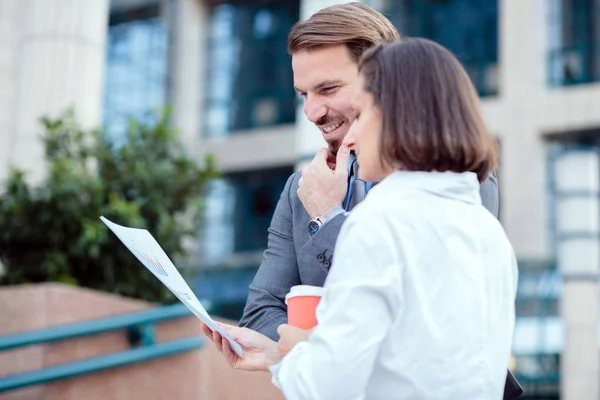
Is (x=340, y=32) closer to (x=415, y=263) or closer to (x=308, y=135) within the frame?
(x=415, y=263)

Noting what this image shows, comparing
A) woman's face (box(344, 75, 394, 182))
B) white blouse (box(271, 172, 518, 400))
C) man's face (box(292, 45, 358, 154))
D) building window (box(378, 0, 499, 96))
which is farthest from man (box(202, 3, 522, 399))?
building window (box(378, 0, 499, 96))

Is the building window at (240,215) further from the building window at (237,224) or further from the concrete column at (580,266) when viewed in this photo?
the concrete column at (580,266)

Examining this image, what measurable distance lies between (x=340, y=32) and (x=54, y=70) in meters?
8.28

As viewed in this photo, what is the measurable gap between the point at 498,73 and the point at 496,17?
5.17 ft

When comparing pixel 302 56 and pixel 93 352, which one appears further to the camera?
pixel 93 352

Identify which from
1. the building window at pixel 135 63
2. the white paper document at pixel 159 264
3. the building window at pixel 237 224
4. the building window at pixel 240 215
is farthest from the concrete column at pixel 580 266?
the building window at pixel 135 63

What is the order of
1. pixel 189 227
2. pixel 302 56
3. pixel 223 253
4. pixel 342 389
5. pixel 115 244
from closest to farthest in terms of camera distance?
1. pixel 342 389
2. pixel 302 56
3. pixel 115 244
4. pixel 189 227
5. pixel 223 253

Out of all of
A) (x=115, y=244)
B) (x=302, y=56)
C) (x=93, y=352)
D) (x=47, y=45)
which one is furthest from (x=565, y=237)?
(x=302, y=56)

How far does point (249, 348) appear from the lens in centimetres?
254

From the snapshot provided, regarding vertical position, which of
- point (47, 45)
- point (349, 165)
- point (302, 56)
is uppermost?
point (47, 45)

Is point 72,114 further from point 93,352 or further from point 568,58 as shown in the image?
point 568,58

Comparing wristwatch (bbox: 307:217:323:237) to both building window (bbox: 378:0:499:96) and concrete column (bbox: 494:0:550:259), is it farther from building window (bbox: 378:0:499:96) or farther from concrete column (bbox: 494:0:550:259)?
building window (bbox: 378:0:499:96)

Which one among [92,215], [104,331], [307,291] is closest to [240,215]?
[92,215]

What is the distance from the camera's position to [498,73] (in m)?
29.9
